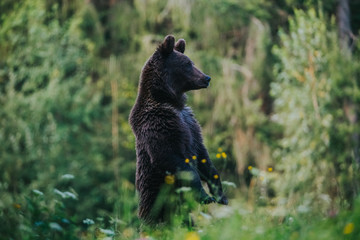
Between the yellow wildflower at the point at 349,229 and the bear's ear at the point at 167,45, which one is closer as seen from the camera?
the yellow wildflower at the point at 349,229

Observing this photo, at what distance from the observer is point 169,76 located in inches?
199

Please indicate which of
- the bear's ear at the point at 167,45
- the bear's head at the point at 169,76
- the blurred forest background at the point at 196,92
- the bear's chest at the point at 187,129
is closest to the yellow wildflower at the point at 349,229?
the bear's chest at the point at 187,129

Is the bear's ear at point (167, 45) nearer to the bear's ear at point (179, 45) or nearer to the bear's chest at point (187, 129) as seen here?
the bear's ear at point (179, 45)

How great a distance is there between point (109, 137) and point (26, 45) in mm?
5085

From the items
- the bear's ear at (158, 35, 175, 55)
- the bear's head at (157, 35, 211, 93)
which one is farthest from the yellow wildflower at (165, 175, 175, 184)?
the bear's ear at (158, 35, 175, 55)

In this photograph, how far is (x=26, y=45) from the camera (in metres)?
20.6

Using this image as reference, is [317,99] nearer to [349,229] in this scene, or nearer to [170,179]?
[170,179]

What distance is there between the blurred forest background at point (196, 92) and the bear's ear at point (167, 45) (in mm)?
9410

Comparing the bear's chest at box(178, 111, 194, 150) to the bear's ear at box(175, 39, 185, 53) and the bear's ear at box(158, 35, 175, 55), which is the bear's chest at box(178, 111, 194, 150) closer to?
the bear's ear at box(158, 35, 175, 55)

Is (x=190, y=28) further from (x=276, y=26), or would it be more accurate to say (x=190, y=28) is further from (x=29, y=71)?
(x=29, y=71)

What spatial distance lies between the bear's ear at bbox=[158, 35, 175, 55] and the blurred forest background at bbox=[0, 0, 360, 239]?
9.41 m

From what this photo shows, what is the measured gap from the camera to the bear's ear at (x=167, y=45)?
16.5 ft

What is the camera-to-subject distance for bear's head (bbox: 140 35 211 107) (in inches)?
196

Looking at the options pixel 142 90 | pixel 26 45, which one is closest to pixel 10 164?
pixel 26 45
